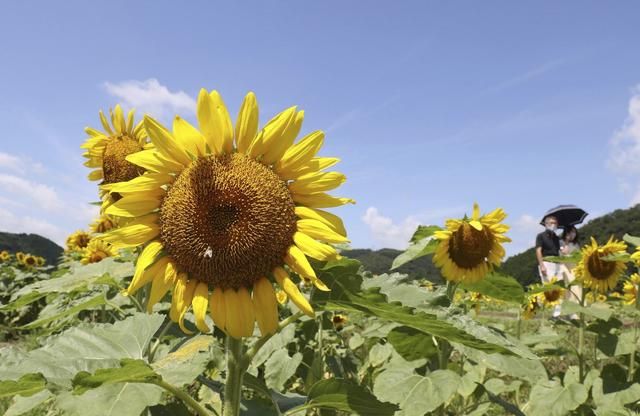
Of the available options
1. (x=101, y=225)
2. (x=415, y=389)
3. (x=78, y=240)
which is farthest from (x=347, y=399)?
→ (x=78, y=240)

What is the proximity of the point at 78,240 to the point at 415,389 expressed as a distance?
7509mm

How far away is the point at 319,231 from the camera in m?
1.69

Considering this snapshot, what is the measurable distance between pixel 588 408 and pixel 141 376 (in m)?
3.79

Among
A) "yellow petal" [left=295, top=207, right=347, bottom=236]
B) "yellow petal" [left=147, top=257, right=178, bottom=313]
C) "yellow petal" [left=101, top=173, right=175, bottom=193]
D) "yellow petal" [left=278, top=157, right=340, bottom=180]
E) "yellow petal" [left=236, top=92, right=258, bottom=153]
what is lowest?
"yellow petal" [left=147, top=257, right=178, bottom=313]

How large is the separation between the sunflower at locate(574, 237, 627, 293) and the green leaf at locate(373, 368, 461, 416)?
2955 mm

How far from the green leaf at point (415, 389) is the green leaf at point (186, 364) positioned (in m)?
1.24

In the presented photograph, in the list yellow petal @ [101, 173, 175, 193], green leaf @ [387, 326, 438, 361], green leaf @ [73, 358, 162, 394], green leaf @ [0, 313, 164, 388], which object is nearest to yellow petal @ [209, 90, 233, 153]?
yellow petal @ [101, 173, 175, 193]

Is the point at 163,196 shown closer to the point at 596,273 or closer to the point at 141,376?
the point at 141,376

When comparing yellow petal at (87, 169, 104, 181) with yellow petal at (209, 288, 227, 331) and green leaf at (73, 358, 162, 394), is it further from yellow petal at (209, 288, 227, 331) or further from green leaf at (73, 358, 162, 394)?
green leaf at (73, 358, 162, 394)

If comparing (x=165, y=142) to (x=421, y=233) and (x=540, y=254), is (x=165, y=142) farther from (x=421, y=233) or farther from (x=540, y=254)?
(x=540, y=254)

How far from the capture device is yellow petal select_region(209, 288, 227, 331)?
5.42ft

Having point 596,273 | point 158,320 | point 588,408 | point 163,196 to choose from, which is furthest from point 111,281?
point 596,273

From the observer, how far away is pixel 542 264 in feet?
30.0

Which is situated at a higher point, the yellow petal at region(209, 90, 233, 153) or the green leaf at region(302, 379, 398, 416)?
the yellow petal at region(209, 90, 233, 153)
